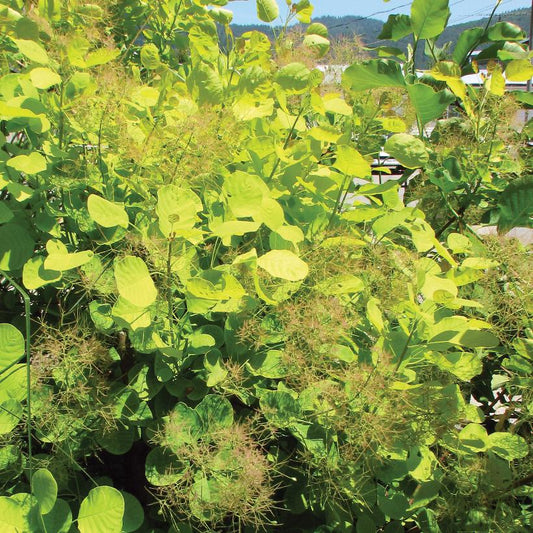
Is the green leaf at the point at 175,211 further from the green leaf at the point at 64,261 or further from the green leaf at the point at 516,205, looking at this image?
the green leaf at the point at 516,205

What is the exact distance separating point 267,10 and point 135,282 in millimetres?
848

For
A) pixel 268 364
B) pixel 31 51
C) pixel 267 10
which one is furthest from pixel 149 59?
pixel 268 364

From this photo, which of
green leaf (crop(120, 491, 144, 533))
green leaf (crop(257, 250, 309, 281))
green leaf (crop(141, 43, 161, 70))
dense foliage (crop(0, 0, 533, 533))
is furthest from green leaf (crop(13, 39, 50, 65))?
green leaf (crop(120, 491, 144, 533))

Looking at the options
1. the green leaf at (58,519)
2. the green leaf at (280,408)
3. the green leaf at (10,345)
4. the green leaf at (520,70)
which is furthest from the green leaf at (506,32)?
the green leaf at (58,519)

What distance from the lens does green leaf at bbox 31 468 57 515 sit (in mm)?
722

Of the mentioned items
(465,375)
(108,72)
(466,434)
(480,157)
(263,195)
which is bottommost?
(466,434)

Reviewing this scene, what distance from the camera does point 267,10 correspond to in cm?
126

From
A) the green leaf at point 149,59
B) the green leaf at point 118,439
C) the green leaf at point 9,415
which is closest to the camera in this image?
the green leaf at point 9,415

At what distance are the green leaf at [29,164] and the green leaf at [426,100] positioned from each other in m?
0.64

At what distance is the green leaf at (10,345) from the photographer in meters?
0.80

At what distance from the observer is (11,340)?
2.63 ft

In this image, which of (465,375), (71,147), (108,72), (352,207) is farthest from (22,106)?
(465,375)

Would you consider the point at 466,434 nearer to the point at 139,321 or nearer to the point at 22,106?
the point at 139,321

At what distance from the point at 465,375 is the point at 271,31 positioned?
3.30ft
